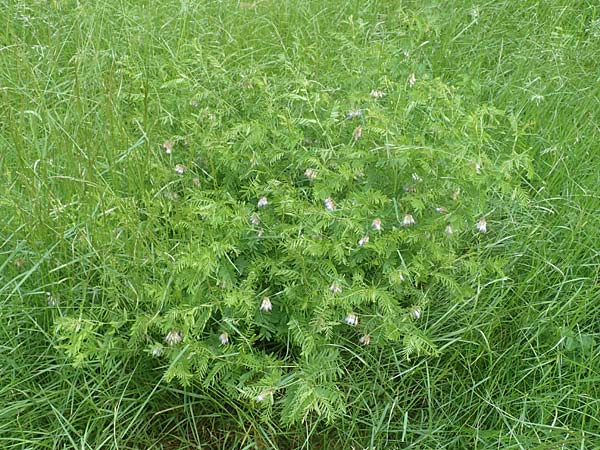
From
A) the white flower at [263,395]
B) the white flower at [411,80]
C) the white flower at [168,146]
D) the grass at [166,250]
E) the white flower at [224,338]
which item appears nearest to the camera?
the white flower at [263,395]

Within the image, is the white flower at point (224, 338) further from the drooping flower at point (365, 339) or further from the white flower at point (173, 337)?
the drooping flower at point (365, 339)

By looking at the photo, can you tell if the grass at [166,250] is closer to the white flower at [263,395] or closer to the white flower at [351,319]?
the white flower at [263,395]

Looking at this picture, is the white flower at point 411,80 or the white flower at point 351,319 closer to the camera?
the white flower at point 351,319

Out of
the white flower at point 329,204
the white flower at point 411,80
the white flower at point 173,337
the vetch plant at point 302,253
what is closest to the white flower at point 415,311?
the vetch plant at point 302,253

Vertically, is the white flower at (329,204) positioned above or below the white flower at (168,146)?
above

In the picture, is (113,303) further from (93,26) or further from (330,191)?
(93,26)

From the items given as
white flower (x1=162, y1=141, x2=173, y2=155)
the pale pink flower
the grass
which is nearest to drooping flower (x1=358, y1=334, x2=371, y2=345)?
the grass

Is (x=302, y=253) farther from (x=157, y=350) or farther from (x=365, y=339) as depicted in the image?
(x=157, y=350)

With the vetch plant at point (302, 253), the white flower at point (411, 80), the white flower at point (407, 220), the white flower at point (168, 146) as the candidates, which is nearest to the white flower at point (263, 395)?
the vetch plant at point (302, 253)

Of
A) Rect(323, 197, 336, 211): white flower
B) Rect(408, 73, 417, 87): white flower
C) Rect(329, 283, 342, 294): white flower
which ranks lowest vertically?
Rect(329, 283, 342, 294): white flower

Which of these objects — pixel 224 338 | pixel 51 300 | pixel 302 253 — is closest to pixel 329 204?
pixel 302 253

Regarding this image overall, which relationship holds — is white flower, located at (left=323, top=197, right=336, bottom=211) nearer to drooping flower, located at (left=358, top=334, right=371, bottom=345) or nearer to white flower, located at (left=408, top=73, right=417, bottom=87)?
drooping flower, located at (left=358, top=334, right=371, bottom=345)

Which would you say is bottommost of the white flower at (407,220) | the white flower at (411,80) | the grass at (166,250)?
the grass at (166,250)

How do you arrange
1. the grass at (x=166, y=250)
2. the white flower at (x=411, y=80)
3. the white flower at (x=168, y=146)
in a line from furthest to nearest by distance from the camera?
1. the white flower at (x=411, y=80)
2. the white flower at (x=168, y=146)
3. the grass at (x=166, y=250)
